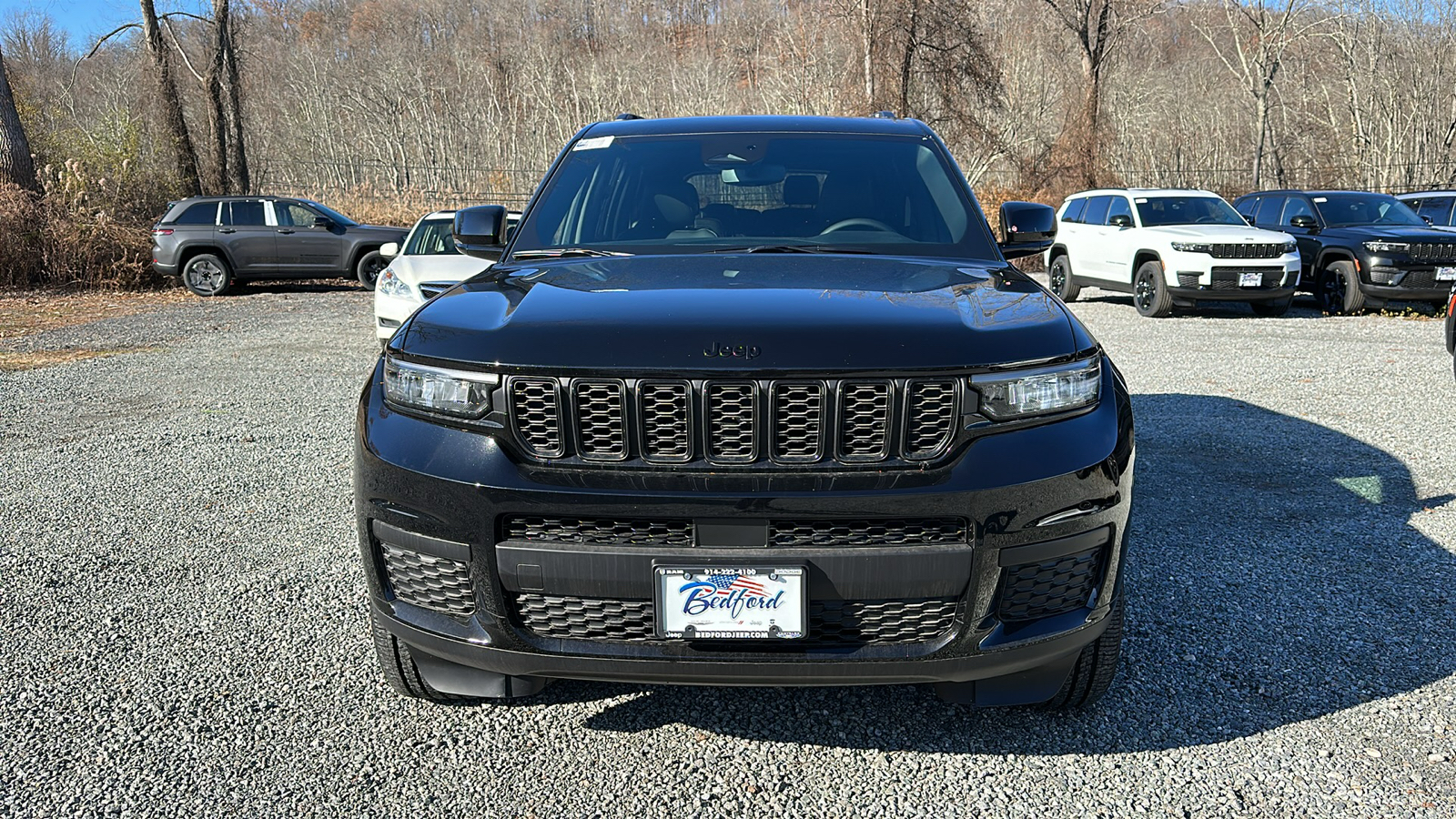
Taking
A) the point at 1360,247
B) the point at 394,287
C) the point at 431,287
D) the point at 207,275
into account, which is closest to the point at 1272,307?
the point at 1360,247

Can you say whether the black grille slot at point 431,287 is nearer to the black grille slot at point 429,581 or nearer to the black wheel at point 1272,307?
the black grille slot at point 429,581

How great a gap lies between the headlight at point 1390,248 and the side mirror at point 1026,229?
11.7 m

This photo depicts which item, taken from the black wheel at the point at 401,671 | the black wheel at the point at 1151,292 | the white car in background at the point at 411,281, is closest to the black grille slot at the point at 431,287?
the white car in background at the point at 411,281

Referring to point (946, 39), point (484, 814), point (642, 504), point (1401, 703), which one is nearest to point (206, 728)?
point (484, 814)

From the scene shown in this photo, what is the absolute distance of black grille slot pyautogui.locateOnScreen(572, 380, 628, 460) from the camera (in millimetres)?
2291

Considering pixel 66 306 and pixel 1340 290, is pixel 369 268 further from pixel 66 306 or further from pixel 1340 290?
pixel 1340 290

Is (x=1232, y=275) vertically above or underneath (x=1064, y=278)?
above

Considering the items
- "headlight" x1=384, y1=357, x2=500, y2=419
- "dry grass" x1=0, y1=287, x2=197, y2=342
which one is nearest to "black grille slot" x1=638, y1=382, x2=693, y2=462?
"headlight" x1=384, y1=357, x2=500, y2=419

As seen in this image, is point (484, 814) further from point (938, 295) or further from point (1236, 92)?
point (1236, 92)

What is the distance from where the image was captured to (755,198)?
3619mm

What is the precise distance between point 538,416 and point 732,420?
432mm

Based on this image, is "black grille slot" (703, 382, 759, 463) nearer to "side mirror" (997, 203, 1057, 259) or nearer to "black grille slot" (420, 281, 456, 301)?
"side mirror" (997, 203, 1057, 259)

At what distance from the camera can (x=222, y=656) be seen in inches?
133

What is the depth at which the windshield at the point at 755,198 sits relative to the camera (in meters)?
3.43
